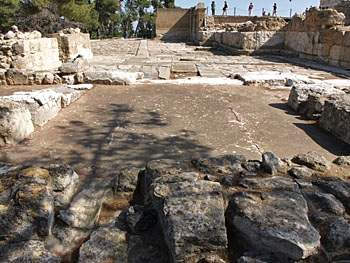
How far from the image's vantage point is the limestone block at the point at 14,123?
3625mm

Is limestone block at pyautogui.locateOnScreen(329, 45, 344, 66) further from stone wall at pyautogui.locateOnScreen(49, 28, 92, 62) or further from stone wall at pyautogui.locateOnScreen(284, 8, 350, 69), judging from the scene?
stone wall at pyautogui.locateOnScreen(49, 28, 92, 62)

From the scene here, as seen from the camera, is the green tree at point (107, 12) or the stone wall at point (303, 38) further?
the green tree at point (107, 12)

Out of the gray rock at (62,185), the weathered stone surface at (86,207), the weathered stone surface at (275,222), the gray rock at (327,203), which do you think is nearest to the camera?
the weathered stone surface at (275,222)

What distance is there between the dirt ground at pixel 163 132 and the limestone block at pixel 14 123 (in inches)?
4.6

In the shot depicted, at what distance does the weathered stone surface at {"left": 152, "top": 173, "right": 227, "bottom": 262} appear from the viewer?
5.25 ft

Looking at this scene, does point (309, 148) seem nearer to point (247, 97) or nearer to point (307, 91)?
point (307, 91)

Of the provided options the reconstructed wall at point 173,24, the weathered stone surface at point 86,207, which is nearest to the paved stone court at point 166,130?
the weathered stone surface at point 86,207

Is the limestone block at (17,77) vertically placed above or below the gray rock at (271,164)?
above

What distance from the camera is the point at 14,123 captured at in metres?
3.72

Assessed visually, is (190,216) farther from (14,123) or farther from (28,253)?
(14,123)

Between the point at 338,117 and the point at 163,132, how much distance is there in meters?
2.51

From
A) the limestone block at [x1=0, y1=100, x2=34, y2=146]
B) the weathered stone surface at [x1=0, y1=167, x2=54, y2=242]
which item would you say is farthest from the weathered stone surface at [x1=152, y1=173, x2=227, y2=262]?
the limestone block at [x1=0, y1=100, x2=34, y2=146]

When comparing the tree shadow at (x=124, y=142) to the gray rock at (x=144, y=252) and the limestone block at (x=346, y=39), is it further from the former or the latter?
the limestone block at (x=346, y=39)

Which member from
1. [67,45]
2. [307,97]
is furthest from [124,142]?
[67,45]
